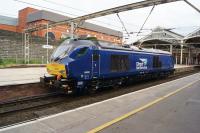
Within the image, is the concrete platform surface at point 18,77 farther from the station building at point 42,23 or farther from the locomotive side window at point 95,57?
the station building at point 42,23

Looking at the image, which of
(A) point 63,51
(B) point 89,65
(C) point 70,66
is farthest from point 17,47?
(C) point 70,66

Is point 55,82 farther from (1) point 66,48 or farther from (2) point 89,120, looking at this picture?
(2) point 89,120

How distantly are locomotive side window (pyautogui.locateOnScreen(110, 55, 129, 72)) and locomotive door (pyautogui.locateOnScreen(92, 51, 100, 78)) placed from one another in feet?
4.86

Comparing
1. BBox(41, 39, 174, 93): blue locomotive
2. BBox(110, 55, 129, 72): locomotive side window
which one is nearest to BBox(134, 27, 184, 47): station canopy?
BBox(110, 55, 129, 72): locomotive side window

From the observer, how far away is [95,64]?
1298 cm

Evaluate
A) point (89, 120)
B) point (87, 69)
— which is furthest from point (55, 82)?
point (89, 120)

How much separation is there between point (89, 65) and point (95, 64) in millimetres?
521

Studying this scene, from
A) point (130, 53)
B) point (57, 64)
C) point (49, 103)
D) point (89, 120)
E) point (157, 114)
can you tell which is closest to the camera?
point (89, 120)

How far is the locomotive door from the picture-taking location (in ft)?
42.2

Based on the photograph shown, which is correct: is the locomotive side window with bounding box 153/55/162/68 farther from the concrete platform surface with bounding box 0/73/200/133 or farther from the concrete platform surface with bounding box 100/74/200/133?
the concrete platform surface with bounding box 100/74/200/133

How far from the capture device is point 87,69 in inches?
490

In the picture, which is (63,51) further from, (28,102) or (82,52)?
(28,102)

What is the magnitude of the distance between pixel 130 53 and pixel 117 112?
8798mm

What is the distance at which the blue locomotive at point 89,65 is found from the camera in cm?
1175
